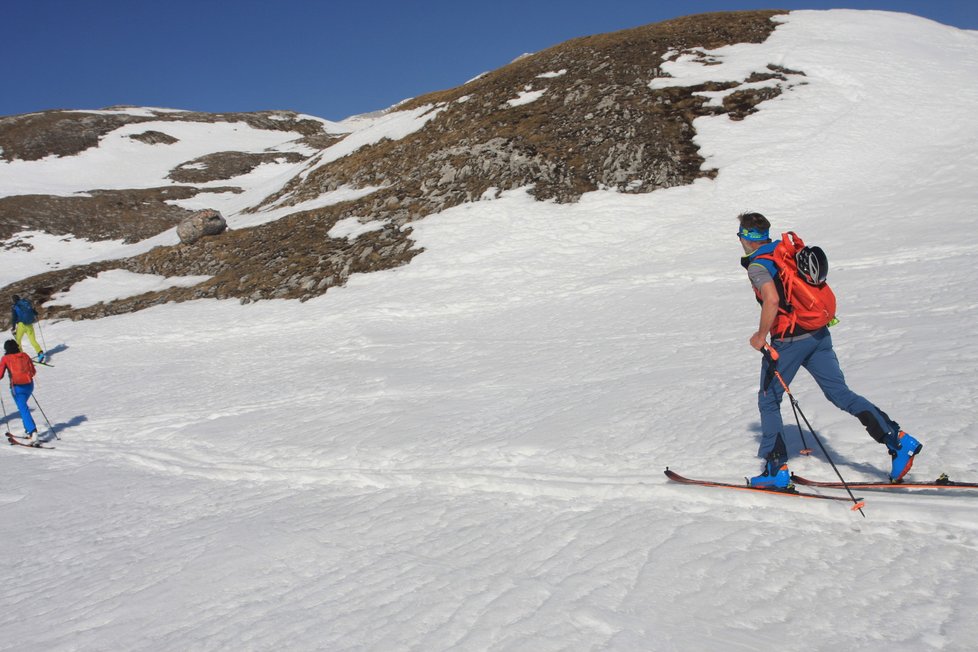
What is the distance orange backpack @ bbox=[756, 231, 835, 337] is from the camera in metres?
5.01

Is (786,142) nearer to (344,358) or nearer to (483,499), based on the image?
(344,358)

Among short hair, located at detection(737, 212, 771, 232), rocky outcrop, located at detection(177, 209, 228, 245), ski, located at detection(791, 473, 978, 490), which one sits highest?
rocky outcrop, located at detection(177, 209, 228, 245)

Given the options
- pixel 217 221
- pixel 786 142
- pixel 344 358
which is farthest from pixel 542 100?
pixel 344 358

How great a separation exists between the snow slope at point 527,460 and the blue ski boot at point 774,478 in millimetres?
156

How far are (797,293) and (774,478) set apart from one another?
1.67 m

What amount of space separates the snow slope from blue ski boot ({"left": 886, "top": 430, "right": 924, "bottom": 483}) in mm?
234

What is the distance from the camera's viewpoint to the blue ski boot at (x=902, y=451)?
4.98m

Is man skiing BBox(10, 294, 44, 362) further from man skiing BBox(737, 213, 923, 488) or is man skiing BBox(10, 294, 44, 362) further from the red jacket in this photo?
man skiing BBox(737, 213, 923, 488)

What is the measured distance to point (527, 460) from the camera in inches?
279

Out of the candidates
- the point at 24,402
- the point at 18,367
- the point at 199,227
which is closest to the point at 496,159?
the point at 199,227

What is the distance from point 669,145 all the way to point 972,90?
11897 mm

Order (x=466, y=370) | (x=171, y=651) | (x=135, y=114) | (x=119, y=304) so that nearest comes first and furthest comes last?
(x=171, y=651) < (x=466, y=370) < (x=119, y=304) < (x=135, y=114)

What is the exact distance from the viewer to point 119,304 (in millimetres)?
23906

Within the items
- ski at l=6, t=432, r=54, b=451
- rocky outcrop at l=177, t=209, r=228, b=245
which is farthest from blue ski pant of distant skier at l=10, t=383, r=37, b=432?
rocky outcrop at l=177, t=209, r=228, b=245
